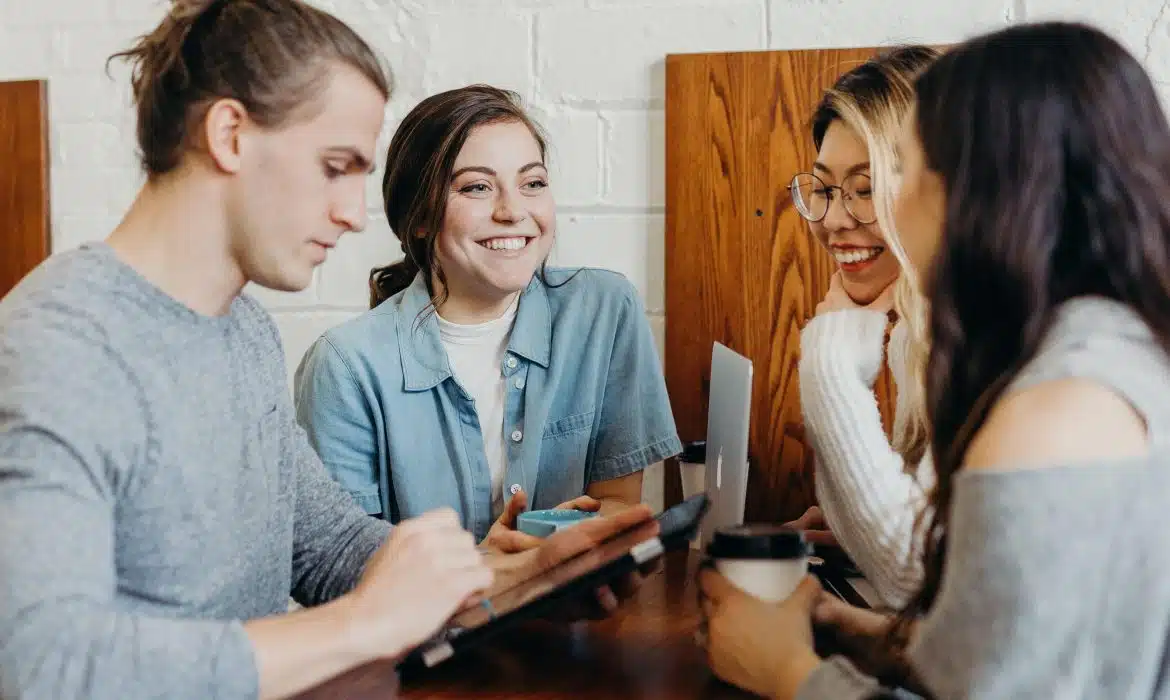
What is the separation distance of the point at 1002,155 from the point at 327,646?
57 cm

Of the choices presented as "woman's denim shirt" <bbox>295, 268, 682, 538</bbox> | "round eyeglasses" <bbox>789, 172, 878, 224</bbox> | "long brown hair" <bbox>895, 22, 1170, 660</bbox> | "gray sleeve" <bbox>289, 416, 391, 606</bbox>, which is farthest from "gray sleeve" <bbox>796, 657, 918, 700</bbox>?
"woman's denim shirt" <bbox>295, 268, 682, 538</bbox>

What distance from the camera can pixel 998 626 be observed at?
25.4 inches

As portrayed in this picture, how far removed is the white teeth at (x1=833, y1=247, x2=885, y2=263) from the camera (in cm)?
148

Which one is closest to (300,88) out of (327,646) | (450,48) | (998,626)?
(327,646)

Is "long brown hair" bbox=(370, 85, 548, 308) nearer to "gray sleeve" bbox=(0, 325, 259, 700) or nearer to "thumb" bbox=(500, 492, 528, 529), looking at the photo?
"thumb" bbox=(500, 492, 528, 529)

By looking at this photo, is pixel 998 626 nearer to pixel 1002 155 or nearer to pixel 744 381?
pixel 1002 155

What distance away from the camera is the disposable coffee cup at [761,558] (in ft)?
2.77

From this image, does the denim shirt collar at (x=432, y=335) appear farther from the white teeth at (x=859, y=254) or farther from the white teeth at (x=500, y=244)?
the white teeth at (x=859, y=254)

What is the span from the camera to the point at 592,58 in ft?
6.04

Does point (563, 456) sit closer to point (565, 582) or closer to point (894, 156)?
point (894, 156)

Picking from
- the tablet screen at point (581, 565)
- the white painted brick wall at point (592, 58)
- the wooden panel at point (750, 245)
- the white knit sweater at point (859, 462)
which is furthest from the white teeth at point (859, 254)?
the tablet screen at point (581, 565)

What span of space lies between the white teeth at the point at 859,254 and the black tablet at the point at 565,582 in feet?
2.08

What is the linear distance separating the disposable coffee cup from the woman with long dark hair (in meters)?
0.01

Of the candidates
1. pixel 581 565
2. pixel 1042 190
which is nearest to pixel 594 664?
pixel 581 565
